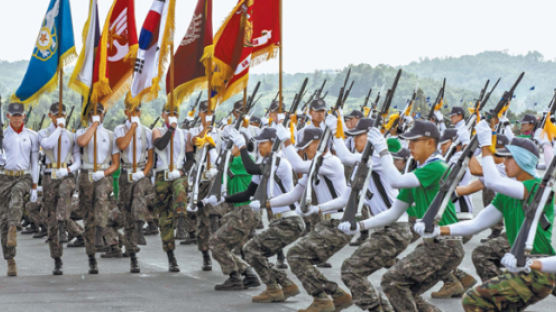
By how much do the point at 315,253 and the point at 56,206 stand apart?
461cm

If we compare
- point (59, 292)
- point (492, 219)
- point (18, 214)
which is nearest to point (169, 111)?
point (18, 214)

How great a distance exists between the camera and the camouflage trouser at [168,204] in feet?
37.5

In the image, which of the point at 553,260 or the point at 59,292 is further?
the point at 59,292

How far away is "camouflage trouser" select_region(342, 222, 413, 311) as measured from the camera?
726 cm

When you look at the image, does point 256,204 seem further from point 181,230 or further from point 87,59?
point 181,230

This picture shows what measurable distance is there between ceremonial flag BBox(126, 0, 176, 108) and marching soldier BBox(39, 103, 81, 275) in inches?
41.1

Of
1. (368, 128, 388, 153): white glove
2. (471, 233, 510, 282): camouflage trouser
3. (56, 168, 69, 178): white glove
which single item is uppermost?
(368, 128, 388, 153): white glove

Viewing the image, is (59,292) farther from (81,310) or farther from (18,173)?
(18,173)

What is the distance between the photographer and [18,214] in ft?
36.9

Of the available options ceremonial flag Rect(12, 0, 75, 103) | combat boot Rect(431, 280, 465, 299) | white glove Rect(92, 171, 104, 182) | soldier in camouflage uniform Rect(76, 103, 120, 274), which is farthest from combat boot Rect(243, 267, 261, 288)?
ceremonial flag Rect(12, 0, 75, 103)

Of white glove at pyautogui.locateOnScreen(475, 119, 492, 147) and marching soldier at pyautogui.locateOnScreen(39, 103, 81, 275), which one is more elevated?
white glove at pyautogui.locateOnScreen(475, 119, 492, 147)

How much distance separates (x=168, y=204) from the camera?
11.6m

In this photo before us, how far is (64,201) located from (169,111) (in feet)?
6.34

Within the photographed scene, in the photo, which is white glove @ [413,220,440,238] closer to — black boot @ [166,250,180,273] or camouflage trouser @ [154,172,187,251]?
camouflage trouser @ [154,172,187,251]
